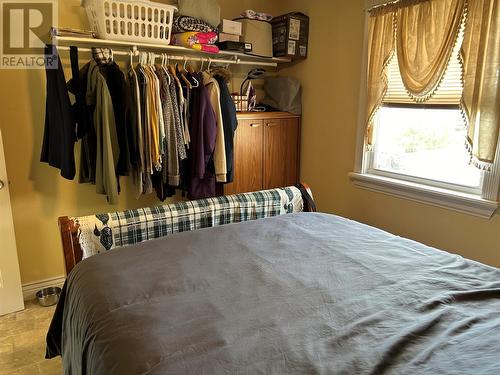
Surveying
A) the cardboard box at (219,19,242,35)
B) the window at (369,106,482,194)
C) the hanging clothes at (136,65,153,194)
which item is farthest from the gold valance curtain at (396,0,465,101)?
the hanging clothes at (136,65,153,194)

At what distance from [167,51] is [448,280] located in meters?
2.45

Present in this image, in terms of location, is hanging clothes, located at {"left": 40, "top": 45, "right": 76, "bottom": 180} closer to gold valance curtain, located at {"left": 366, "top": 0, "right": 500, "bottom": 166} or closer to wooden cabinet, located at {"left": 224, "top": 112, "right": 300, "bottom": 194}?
wooden cabinet, located at {"left": 224, "top": 112, "right": 300, "bottom": 194}

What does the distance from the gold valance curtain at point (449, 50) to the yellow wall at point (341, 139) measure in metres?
0.32

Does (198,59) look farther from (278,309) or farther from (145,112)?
(278,309)

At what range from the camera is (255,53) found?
120 inches

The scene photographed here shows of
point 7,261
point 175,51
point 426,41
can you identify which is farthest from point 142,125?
point 426,41

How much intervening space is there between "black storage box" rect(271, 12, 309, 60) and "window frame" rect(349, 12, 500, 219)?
624 millimetres

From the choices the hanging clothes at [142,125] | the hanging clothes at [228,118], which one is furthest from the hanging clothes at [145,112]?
the hanging clothes at [228,118]

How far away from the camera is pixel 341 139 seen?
9.68ft

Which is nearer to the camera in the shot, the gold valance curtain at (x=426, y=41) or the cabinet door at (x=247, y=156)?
the gold valance curtain at (x=426, y=41)

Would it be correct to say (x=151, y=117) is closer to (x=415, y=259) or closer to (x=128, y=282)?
(x=128, y=282)

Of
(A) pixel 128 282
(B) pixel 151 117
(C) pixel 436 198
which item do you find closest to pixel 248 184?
(B) pixel 151 117

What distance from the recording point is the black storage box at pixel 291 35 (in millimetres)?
3006

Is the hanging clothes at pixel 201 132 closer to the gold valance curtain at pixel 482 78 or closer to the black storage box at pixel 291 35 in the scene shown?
the black storage box at pixel 291 35
